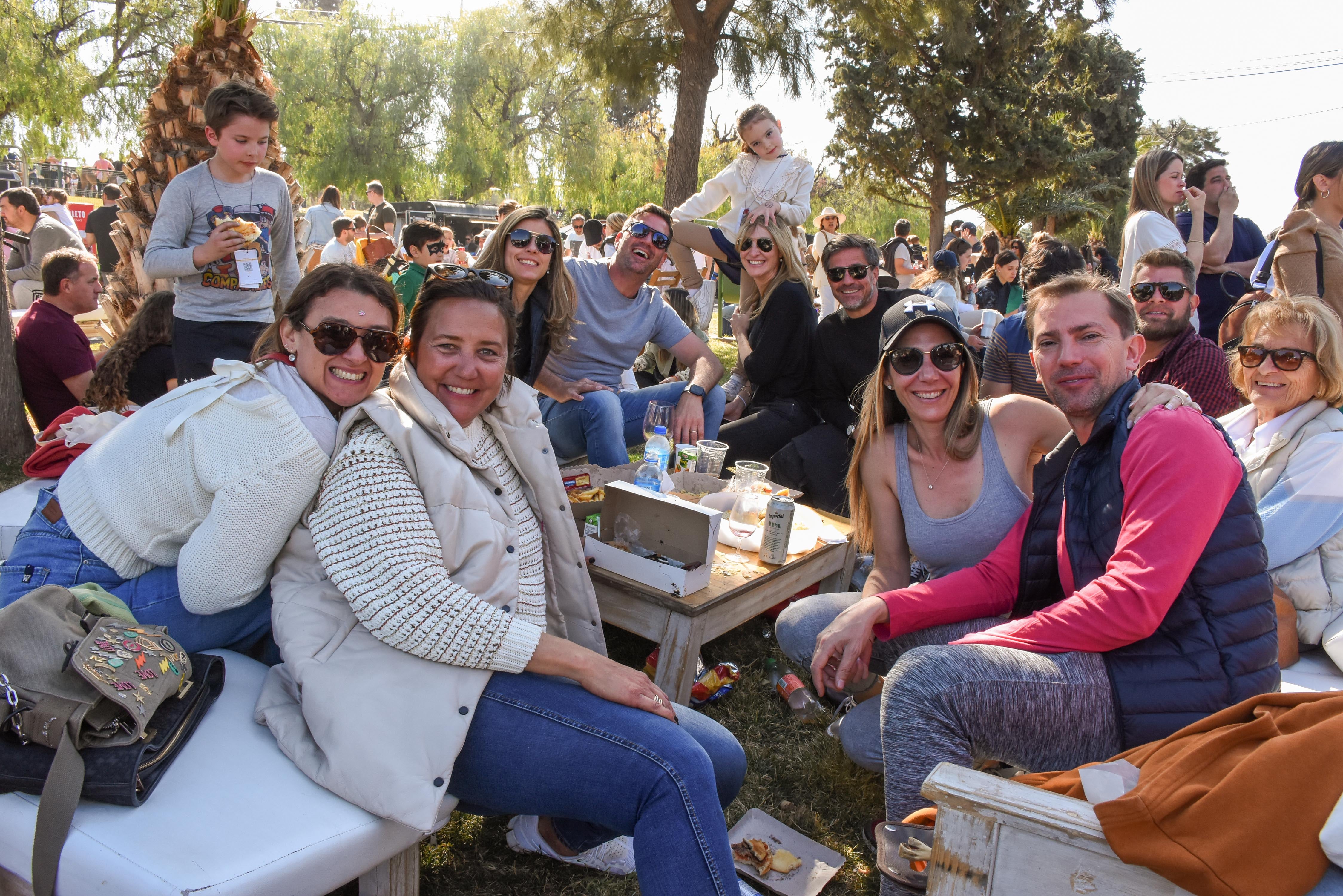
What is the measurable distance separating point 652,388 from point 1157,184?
3543mm

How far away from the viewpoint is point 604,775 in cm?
190

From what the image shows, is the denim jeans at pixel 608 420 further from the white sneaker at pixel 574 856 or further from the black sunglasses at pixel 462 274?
the white sneaker at pixel 574 856

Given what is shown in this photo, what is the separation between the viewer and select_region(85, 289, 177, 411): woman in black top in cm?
439

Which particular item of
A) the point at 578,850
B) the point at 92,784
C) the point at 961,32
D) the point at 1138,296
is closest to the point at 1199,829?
the point at 578,850

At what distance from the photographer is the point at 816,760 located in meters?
3.11

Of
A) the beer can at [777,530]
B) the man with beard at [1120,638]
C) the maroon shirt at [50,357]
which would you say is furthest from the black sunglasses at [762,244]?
the maroon shirt at [50,357]

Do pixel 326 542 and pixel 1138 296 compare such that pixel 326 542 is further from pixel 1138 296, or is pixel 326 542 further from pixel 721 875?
pixel 1138 296

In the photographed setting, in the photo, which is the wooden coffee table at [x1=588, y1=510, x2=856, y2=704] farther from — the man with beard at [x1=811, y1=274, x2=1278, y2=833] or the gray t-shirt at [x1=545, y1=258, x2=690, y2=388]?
the gray t-shirt at [x1=545, y1=258, x2=690, y2=388]

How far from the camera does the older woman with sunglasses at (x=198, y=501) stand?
197cm

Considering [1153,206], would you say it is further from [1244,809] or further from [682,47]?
[682,47]

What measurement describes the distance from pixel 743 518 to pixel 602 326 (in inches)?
78.0

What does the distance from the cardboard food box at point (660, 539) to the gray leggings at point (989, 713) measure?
95cm

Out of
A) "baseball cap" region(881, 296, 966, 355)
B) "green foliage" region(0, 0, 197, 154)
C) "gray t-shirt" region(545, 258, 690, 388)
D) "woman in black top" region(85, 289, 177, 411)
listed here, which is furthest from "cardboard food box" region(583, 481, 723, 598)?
"green foliage" region(0, 0, 197, 154)

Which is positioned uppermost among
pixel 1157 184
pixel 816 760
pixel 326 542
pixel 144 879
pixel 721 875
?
pixel 1157 184
